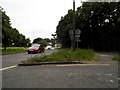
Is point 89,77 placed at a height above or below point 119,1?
below

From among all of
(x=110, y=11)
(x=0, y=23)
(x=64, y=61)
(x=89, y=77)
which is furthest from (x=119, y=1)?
(x=89, y=77)

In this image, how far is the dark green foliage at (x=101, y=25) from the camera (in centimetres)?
5722

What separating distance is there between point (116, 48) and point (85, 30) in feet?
24.5

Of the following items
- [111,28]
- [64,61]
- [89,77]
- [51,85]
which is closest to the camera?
[51,85]

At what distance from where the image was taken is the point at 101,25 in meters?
59.3

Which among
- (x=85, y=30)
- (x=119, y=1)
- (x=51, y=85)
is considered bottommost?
(x=51, y=85)

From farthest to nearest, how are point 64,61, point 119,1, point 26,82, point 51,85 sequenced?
point 119,1 → point 64,61 → point 26,82 → point 51,85

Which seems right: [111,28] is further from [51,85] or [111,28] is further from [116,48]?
[51,85]

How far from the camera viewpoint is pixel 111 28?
5731cm

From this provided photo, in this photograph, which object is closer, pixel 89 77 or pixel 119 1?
pixel 89 77

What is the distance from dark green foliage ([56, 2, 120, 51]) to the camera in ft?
188

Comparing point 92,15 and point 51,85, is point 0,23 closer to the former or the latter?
point 92,15

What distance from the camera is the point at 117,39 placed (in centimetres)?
5744

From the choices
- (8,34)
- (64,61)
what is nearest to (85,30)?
(8,34)
